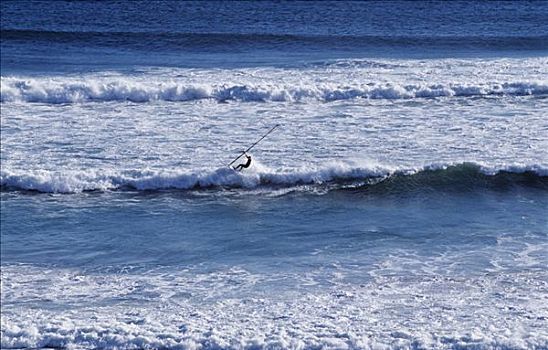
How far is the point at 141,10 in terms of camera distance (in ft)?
97.3

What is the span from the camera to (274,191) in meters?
16.0

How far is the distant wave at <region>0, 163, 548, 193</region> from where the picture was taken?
632 inches

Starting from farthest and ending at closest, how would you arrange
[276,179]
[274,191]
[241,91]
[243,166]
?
[241,91] < [243,166] < [276,179] < [274,191]

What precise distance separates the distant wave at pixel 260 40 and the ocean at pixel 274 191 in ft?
0.27

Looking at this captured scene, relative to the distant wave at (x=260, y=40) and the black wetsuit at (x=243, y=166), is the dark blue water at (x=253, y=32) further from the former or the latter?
the black wetsuit at (x=243, y=166)

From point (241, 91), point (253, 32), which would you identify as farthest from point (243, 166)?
point (253, 32)

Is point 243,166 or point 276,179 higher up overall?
point 243,166

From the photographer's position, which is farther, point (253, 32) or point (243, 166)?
point (253, 32)

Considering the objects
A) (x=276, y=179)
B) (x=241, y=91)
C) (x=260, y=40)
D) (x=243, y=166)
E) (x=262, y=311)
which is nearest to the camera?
(x=262, y=311)

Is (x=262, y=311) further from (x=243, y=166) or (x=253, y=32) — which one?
(x=253, y=32)

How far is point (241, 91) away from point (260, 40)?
5718 millimetres

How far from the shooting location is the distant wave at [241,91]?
2103 centimetres

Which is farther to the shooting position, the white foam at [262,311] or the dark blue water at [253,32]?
the dark blue water at [253,32]

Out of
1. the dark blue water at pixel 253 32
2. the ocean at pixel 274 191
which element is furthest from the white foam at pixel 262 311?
the dark blue water at pixel 253 32
